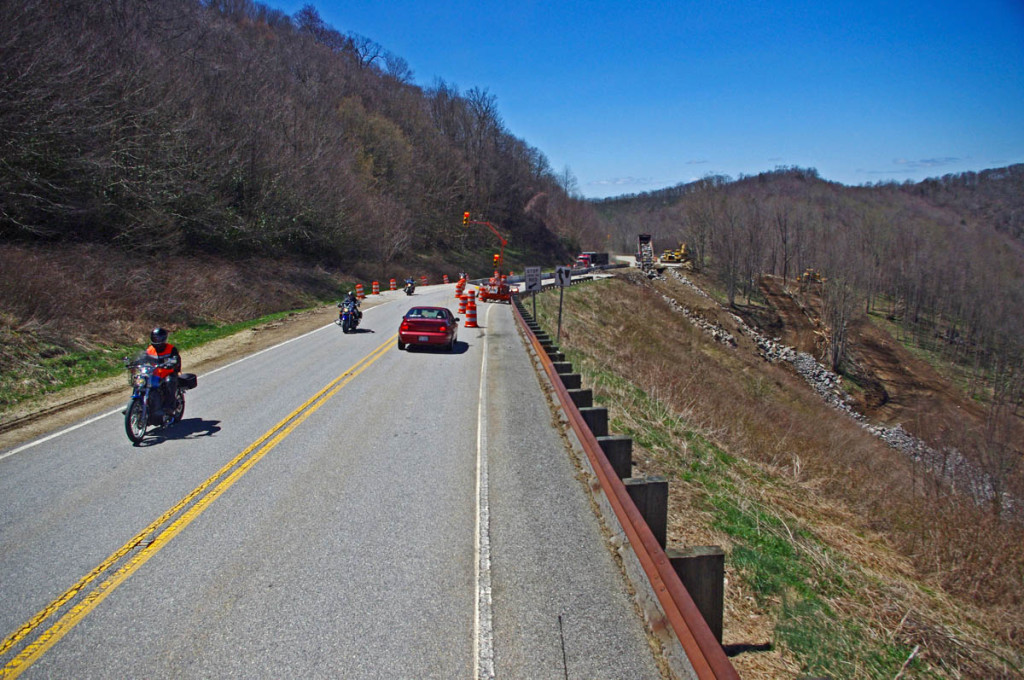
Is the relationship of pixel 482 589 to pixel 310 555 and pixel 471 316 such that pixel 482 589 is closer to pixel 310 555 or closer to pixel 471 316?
pixel 310 555

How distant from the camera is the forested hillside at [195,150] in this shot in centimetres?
2091

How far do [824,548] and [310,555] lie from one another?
6517 millimetres

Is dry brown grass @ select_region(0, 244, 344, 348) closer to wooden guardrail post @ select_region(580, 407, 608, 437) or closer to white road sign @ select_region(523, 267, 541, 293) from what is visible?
white road sign @ select_region(523, 267, 541, 293)

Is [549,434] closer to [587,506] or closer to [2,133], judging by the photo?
[587,506]

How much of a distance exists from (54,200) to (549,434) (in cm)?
2255

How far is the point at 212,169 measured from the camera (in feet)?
108

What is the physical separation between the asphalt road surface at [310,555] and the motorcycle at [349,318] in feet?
39.3

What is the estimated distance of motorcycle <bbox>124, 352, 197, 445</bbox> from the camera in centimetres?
885

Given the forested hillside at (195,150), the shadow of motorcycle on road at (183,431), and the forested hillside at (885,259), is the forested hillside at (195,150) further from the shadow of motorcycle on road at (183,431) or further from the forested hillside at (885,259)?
the forested hillside at (885,259)

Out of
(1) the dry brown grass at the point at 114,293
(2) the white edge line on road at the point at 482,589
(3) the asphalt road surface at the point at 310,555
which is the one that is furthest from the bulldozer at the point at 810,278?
(2) the white edge line on road at the point at 482,589

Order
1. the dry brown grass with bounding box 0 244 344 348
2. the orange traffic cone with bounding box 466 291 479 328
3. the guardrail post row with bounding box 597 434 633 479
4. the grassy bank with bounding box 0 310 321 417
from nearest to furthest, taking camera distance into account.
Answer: the guardrail post row with bounding box 597 434 633 479 < the grassy bank with bounding box 0 310 321 417 < the dry brown grass with bounding box 0 244 344 348 < the orange traffic cone with bounding box 466 291 479 328

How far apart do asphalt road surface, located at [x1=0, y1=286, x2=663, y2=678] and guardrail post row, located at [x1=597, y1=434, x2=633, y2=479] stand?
60cm

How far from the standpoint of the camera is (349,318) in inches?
885

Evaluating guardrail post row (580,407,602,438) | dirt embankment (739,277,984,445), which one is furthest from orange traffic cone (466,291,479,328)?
dirt embankment (739,277,984,445)
